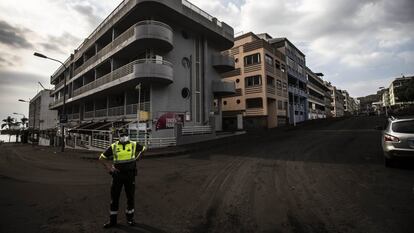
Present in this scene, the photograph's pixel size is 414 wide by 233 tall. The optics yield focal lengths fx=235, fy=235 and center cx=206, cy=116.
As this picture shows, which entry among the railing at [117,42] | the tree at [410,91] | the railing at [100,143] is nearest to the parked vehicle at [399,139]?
the railing at [100,143]

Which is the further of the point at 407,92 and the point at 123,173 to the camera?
the point at 407,92

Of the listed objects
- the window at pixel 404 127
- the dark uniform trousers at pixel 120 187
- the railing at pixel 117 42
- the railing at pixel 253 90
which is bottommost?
the dark uniform trousers at pixel 120 187

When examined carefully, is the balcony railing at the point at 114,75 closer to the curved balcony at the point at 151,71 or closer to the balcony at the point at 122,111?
the curved balcony at the point at 151,71

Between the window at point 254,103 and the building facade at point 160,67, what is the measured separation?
902 cm

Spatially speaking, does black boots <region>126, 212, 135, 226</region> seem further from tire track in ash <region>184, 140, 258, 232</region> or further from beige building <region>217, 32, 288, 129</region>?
beige building <region>217, 32, 288, 129</region>

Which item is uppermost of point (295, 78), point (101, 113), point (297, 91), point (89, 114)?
point (295, 78)

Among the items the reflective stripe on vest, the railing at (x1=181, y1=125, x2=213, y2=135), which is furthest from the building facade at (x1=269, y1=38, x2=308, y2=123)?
the reflective stripe on vest

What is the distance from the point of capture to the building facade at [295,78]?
4303cm

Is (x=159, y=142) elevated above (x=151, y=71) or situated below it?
below

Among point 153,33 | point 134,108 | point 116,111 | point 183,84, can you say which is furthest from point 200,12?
point 116,111

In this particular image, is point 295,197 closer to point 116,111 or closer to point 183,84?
point 183,84

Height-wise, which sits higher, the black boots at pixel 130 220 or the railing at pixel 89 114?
the railing at pixel 89 114

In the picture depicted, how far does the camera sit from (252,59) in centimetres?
3441

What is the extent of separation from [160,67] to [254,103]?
19.9 metres
